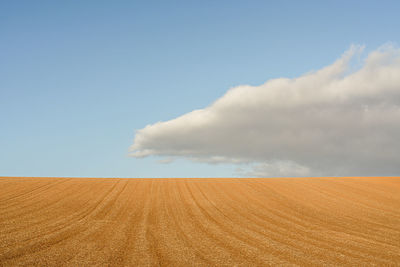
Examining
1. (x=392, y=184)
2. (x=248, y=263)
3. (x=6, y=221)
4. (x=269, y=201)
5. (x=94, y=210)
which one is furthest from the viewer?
(x=392, y=184)

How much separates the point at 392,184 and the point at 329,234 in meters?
18.8

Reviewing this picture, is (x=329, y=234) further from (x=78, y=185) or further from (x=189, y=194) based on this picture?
(x=78, y=185)

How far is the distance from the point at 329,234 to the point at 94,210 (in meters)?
11.9

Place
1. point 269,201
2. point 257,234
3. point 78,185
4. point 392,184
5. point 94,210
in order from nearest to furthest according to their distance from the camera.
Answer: point 257,234 < point 94,210 < point 269,201 < point 78,185 < point 392,184

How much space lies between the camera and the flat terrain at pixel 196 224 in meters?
9.95

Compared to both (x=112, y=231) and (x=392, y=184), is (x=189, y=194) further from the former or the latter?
(x=392, y=184)

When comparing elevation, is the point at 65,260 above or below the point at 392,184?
below

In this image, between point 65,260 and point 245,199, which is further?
point 245,199

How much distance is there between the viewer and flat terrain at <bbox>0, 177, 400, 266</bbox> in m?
9.95

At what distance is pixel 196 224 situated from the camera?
48.7 ft

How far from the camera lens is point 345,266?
9.41m

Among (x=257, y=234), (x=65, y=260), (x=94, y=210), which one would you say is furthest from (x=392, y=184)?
(x=65, y=260)

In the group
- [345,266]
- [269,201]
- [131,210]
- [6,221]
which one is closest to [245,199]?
[269,201]

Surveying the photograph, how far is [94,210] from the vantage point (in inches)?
685
